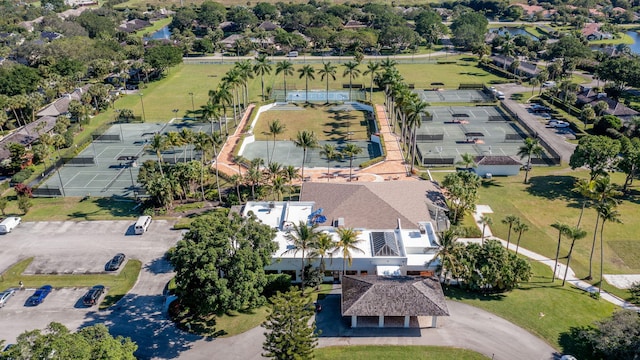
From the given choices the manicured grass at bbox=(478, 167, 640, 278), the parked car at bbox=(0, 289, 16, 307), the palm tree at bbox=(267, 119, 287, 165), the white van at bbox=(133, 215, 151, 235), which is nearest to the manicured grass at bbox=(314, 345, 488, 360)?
the manicured grass at bbox=(478, 167, 640, 278)

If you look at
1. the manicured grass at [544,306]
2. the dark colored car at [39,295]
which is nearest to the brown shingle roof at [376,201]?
the manicured grass at [544,306]

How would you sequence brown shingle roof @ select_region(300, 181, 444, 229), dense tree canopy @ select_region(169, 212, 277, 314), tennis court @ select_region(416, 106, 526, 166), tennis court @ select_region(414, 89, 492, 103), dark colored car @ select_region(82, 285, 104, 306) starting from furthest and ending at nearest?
1. tennis court @ select_region(414, 89, 492, 103)
2. tennis court @ select_region(416, 106, 526, 166)
3. brown shingle roof @ select_region(300, 181, 444, 229)
4. dark colored car @ select_region(82, 285, 104, 306)
5. dense tree canopy @ select_region(169, 212, 277, 314)

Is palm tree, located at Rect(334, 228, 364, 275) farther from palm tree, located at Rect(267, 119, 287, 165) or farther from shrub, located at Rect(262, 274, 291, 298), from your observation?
palm tree, located at Rect(267, 119, 287, 165)

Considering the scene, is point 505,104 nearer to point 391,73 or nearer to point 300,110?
point 391,73

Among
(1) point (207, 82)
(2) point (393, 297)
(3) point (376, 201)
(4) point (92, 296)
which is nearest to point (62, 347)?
(4) point (92, 296)

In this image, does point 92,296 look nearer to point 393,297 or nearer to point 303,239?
point 303,239

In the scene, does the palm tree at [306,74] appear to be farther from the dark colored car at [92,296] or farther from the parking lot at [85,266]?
the dark colored car at [92,296]

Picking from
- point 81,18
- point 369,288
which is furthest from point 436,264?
point 81,18
